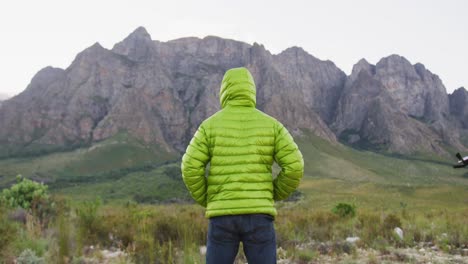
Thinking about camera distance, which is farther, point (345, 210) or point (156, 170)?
point (156, 170)

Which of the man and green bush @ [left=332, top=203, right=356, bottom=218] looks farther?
green bush @ [left=332, top=203, right=356, bottom=218]

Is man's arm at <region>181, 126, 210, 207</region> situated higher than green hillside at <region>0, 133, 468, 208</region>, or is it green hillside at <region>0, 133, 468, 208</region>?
man's arm at <region>181, 126, 210, 207</region>

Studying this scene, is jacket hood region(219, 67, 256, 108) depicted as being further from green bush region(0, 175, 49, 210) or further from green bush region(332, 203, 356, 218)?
green bush region(332, 203, 356, 218)

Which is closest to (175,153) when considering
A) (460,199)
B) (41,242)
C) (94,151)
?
(94,151)

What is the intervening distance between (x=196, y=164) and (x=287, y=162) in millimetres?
802

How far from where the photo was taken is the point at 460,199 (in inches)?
2277

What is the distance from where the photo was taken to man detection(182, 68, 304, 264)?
3.73 metres

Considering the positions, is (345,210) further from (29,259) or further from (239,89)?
(239,89)

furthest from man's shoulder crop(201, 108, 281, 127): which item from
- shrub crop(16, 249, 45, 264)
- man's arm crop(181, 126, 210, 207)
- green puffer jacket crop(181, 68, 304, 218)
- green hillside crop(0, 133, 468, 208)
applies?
green hillside crop(0, 133, 468, 208)

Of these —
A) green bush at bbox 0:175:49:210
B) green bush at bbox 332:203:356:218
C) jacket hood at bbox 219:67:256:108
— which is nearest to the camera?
jacket hood at bbox 219:67:256:108

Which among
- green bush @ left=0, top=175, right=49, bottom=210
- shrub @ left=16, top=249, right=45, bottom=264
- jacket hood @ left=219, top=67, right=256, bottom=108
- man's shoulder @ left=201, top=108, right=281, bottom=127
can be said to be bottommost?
shrub @ left=16, top=249, right=45, bottom=264

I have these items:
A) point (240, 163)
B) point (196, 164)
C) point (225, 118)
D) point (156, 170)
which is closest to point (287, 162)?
point (240, 163)

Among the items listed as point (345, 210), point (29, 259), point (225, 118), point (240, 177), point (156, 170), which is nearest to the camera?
point (240, 177)

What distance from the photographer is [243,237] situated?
3.78 m
